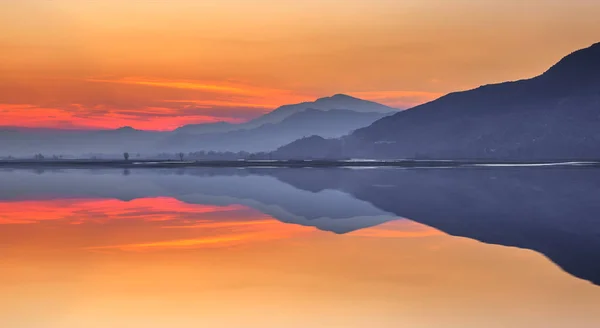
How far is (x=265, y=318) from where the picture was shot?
13203mm

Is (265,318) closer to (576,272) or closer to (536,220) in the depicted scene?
(576,272)

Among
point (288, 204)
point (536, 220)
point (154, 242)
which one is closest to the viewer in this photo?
point (154, 242)

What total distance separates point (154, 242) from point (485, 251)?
9386 millimetres

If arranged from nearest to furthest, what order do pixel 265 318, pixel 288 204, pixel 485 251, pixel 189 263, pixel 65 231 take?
pixel 265 318 < pixel 189 263 < pixel 485 251 < pixel 65 231 < pixel 288 204

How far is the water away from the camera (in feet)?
44.2

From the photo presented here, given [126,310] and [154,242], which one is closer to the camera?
[126,310]

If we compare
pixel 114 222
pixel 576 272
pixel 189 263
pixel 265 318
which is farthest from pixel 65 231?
pixel 576 272

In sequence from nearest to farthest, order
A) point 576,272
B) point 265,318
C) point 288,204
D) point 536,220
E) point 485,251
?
point 265,318 < point 576,272 < point 485,251 < point 536,220 < point 288,204

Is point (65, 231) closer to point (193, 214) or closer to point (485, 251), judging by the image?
point (193, 214)

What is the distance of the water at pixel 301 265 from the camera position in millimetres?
13484

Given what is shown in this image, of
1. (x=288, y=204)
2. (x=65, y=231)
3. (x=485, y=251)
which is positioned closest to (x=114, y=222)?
(x=65, y=231)

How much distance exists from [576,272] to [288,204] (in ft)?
65.7

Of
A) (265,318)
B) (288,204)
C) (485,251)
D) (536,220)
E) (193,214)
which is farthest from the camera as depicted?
(288,204)

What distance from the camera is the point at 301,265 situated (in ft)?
60.7
